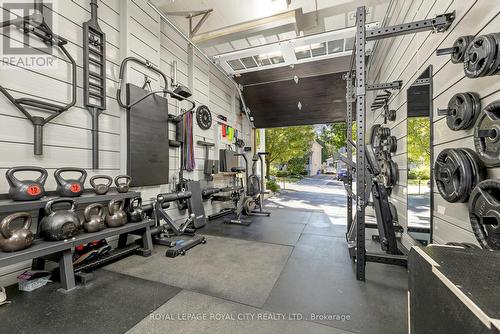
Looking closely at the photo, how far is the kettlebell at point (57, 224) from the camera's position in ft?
6.08

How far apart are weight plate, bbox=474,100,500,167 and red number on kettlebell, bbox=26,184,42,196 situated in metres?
3.37

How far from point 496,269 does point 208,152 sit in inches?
185

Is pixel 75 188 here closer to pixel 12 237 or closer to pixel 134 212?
pixel 12 237

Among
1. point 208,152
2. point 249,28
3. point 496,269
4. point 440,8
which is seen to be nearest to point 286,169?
point 208,152

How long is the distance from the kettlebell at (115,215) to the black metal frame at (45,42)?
84 cm

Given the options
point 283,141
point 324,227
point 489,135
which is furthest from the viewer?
point 283,141

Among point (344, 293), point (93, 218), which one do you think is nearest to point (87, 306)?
point (93, 218)

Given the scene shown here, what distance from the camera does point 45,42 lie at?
2.21 meters

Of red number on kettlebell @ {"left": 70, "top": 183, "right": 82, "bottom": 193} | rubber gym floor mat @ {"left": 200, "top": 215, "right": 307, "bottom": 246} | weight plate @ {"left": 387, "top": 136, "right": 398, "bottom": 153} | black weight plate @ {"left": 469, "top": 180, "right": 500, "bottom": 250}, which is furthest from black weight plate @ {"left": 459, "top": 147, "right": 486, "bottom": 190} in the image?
red number on kettlebell @ {"left": 70, "top": 183, "right": 82, "bottom": 193}

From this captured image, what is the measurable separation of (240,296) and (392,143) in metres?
3.20

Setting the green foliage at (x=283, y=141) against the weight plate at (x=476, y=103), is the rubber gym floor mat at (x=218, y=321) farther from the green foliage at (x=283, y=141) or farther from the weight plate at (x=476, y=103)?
the green foliage at (x=283, y=141)

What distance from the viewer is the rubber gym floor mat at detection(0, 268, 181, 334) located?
4.88 feet

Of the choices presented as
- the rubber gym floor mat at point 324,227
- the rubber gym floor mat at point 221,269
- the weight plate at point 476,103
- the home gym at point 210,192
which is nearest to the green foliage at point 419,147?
the home gym at point 210,192

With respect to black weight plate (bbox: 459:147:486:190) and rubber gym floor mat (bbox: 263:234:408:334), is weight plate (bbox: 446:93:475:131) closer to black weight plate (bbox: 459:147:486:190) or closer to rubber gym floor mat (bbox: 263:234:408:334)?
black weight plate (bbox: 459:147:486:190)
